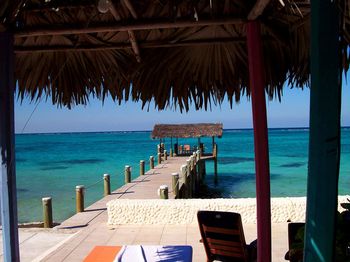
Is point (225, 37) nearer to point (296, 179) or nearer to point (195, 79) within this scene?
point (195, 79)

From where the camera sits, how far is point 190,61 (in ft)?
12.1

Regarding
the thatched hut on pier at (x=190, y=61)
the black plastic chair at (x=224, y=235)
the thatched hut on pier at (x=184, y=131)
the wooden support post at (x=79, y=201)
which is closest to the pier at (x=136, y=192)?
the wooden support post at (x=79, y=201)

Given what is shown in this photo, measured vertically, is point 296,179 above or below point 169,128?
below

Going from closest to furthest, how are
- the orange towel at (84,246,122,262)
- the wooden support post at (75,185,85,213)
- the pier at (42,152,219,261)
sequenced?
the orange towel at (84,246,122,262)
the pier at (42,152,219,261)
the wooden support post at (75,185,85,213)

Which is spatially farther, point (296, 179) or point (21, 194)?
point (296, 179)

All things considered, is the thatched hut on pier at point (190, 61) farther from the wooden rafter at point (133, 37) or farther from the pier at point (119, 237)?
the pier at point (119, 237)

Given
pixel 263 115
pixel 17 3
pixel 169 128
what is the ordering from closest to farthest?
pixel 17 3 < pixel 263 115 < pixel 169 128

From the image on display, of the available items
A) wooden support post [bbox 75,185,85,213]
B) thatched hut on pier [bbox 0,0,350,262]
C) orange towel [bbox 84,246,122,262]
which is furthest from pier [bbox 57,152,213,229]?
thatched hut on pier [bbox 0,0,350,262]

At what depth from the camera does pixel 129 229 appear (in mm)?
6727

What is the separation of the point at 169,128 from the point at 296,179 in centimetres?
1011

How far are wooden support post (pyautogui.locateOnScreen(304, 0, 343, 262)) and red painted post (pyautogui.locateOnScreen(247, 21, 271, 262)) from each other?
4.40ft

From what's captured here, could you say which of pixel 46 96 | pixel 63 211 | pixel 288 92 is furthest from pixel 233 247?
pixel 63 211

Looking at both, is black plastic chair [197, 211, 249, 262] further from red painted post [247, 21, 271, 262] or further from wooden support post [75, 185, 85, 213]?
wooden support post [75, 185, 85, 213]

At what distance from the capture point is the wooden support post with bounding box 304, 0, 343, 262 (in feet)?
4.58
